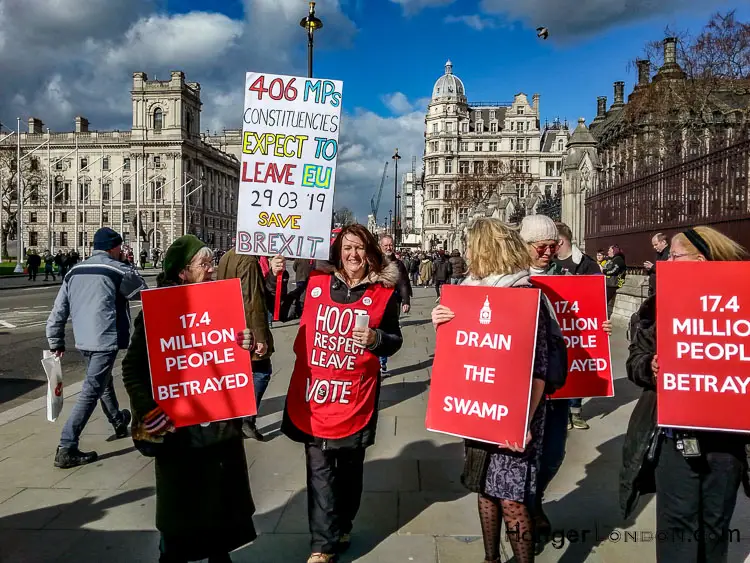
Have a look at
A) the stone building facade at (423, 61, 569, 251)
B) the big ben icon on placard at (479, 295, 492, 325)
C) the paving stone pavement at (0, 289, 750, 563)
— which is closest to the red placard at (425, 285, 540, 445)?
the big ben icon on placard at (479, 295, 492, 325)

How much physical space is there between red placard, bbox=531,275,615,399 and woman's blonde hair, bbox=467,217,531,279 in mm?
1207

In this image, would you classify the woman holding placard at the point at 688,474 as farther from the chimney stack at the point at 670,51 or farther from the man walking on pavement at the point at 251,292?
the chimney stack at the point at 670,51

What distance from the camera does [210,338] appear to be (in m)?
3.19

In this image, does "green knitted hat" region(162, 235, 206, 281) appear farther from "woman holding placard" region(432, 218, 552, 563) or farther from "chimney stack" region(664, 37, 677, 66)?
"chimney stack" region(664, 37, 677, 66)

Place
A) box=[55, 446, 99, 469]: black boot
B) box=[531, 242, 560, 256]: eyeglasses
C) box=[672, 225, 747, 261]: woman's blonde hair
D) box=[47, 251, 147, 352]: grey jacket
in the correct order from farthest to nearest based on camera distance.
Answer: box=[47, 251, 147, 352]: grey jacket < box=[55, 446, 99, 469]: black boot < box=[531, 242, 560, 256]: eyeglasses < box=[672, 225, 747, 261]: woman's blonde hair

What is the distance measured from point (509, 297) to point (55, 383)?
345 cm

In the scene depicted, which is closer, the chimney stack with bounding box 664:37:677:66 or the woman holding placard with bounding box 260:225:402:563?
the woman holding placard with bounding box 260:225:402:563

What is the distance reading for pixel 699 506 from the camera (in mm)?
2699

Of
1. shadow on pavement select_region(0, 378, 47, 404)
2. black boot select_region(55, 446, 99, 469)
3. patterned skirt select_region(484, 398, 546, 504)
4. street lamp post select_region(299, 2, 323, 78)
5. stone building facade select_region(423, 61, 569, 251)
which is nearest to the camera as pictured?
patterned skirt select_region(484, 398, 546, 504)

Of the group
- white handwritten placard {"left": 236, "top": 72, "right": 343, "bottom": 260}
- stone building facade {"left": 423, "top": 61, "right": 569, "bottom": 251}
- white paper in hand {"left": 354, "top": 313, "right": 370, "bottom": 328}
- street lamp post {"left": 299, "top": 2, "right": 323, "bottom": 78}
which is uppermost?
stone building facade {"left": 423, "top": 61, "right": 569, "bottom": 251}

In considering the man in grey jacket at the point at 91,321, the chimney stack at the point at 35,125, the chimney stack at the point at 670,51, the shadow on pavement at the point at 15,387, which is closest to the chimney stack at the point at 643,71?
the chimney stack at the point at 670,51

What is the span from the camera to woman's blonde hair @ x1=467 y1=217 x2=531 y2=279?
3078 mm

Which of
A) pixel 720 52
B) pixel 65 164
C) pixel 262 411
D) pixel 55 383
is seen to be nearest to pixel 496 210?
pixel 720 52

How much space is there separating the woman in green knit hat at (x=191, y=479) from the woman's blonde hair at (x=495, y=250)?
1452 millimetres
